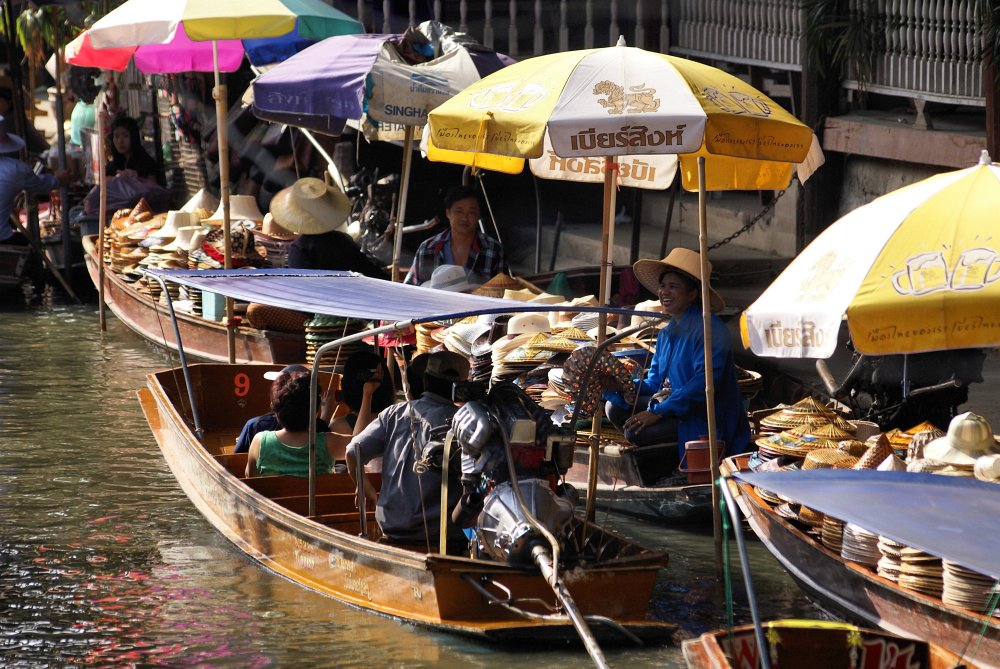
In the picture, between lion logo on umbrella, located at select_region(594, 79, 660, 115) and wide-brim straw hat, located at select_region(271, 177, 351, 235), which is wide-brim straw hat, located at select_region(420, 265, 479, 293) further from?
lion logo on umbrella, located at select_region(594, 79, 660, 115)

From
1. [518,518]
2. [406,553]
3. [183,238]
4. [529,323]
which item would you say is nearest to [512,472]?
[518,518]

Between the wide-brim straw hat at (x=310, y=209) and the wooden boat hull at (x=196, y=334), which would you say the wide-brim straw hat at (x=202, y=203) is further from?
the wide-brim straw hat at (x=310, y=209)

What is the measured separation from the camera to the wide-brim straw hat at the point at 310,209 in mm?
10969

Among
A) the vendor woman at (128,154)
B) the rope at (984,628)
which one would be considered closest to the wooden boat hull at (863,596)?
the rope at (984,628)

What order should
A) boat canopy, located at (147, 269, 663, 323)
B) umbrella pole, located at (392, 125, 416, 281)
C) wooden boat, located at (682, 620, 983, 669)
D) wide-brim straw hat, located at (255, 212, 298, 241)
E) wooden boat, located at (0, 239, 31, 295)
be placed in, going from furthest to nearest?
wooden boat, located at (0, 239, 31, 295) < wide-brim straw hat, located at (255, 212, 298, 241) < umbrella pole, located at (392, 125, 416, 281) < boat canopy, located at (147, 269, 663, 323) < wooden boat, located at (682, 620, 983, 669)

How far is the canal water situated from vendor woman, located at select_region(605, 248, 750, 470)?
0.54 m

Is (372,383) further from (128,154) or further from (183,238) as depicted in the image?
(128,154)

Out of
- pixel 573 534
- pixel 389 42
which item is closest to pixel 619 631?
pixel 573 534

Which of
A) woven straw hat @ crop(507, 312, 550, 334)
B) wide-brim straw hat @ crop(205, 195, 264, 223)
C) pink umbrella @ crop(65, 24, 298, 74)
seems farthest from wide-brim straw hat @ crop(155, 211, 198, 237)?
woven straw hat @ crop(507, 312, 550, 334)

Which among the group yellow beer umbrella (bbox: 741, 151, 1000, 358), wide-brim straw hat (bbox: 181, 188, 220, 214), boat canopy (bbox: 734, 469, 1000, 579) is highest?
yellow beer umbrella (bbox: 741, 151, 1000, 358)

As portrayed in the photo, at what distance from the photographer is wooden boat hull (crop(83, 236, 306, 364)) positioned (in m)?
11.4

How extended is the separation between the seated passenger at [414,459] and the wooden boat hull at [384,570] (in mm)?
205

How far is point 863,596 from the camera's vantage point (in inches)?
232

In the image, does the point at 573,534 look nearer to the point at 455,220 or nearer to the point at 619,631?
the point at 619,631
